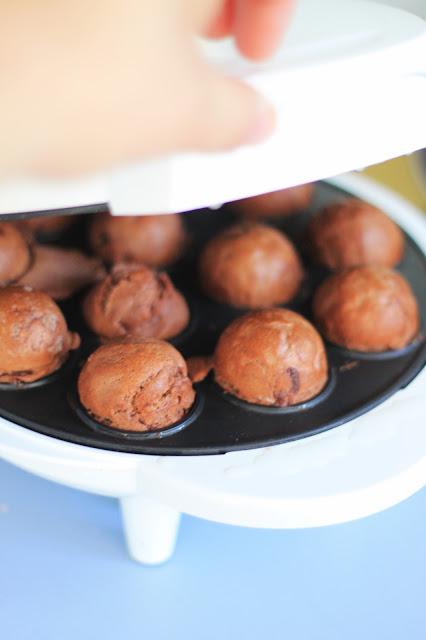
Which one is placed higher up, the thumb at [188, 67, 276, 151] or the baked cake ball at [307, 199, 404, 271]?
the thumb at [188, 67, 276, 151]

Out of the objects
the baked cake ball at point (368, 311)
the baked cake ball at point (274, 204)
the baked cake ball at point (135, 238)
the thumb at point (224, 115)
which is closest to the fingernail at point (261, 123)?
the thumb at point (224, 115)

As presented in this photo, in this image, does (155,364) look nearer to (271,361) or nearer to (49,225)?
(271,361)

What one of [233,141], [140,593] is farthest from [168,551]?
[233,141]

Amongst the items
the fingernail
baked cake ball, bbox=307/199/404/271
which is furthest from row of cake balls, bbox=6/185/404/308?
the fingernail

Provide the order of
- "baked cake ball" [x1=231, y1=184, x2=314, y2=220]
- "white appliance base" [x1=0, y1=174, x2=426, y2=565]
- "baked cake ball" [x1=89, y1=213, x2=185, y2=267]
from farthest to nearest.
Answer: "baked cake ball" [x1=231, y1=184, x2=314, y2=220] < "baked cake ball" [x1=89, y1=213, x2=185, y2=267] < "white appliance base" [x1=0, y1=174, x2=426, y2=565]

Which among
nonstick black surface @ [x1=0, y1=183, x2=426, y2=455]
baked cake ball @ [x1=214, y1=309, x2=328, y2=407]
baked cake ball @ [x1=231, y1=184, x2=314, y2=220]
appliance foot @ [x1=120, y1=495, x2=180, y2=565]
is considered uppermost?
baked cake ball @ [x1=231, y1=184, x2=314, y2=220]

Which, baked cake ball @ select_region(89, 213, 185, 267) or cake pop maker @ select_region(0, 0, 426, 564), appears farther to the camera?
baked cake ball @ select_region(89, 213, 185, 267)

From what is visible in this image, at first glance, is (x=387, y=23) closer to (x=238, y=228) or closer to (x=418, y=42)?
(x=418, y=42)

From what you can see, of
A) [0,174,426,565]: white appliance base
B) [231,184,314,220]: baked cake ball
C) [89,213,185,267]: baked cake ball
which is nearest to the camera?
[0,174,426,565]: white appliance base

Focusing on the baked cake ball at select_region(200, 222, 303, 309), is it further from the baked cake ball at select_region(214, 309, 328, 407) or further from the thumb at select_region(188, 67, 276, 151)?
the thumb at select_region(188, 67, 276, 151)
